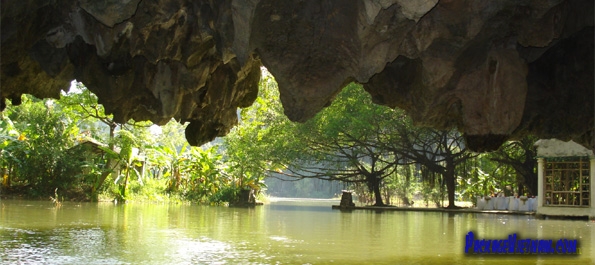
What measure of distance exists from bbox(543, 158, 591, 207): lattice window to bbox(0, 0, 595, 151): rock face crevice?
11230 millimetres

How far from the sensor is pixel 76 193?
19844 mm

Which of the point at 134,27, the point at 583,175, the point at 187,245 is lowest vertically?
the point at 187,245

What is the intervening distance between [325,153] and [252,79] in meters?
17.0

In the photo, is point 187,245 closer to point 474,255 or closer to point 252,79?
point 252,79

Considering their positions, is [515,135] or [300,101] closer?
[300,101]

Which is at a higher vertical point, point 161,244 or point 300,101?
point 300,101

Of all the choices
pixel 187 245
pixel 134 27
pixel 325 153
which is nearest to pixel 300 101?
pixel 134 27

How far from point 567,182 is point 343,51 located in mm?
13871

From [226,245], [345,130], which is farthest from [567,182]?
[226,245]

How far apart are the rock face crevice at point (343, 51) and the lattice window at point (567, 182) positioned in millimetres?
11230

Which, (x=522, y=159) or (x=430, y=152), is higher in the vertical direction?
(x=430, y=152)

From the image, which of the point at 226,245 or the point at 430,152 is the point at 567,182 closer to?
the point at 430,152

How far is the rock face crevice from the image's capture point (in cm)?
414

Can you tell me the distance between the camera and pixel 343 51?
4.38 meters
